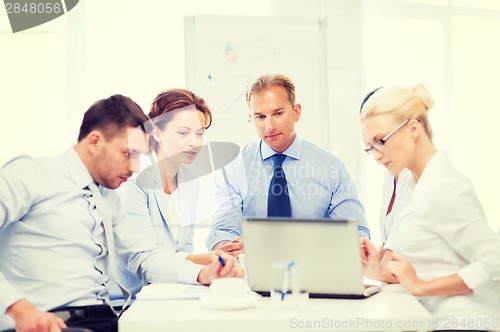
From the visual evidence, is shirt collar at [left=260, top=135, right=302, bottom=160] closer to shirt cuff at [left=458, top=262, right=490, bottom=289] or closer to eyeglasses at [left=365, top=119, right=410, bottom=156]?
eyeglasses at [left=365, top=119, right=410, bottom=156]

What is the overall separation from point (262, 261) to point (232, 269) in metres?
0.26

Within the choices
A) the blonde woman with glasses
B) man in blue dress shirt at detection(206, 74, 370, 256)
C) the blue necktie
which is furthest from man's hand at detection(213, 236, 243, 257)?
the blonde woman with glasses

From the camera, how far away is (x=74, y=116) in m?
3.64

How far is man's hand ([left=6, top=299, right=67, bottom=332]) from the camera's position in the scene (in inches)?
69.5

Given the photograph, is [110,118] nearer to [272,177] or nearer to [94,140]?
[94,140]

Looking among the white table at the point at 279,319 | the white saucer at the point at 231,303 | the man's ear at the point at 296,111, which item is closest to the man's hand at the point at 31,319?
the white table at the point at 279,319

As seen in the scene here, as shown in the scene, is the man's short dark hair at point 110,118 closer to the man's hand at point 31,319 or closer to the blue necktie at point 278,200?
the man's hand at point 31,319

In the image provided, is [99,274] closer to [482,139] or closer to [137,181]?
[137,181]

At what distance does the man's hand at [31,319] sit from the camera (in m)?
1.77

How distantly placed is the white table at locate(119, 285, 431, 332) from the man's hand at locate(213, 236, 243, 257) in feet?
2.87

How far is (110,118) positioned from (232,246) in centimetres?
80

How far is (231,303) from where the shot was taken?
1706 millimetres

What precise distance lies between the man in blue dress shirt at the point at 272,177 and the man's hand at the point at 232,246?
15cm

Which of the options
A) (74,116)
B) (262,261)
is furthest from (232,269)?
(74,116)
